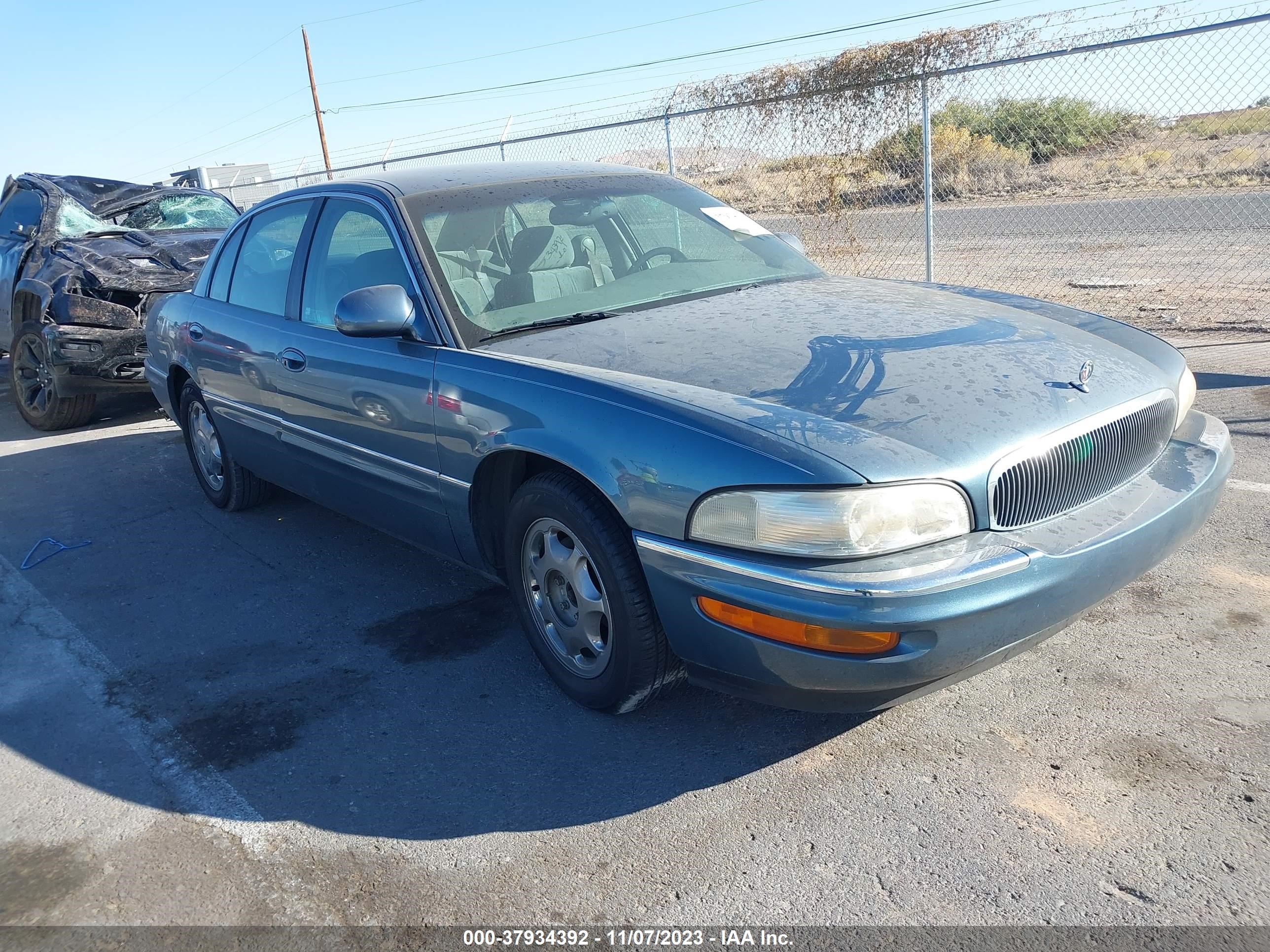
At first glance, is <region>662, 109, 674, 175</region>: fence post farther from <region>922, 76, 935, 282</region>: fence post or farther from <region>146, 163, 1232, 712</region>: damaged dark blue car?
<region>146, 163, 1232, 712</region>: damaged dark blue car

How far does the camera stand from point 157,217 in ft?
29.6

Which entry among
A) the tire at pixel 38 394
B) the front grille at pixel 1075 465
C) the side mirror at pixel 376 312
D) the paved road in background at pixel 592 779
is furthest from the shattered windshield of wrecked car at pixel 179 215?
the front grille at pixel 1075 465

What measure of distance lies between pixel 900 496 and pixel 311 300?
2772 mm

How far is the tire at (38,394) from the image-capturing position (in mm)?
7828

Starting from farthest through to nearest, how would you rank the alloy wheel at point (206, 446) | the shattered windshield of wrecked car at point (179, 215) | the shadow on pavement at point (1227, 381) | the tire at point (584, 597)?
the shattered windshield of wrecked car at point (179, 215) < the shadow on pavement at point (1227, 381) < the alloy wheel at point (206, 446) < the tire at point (584, 597)

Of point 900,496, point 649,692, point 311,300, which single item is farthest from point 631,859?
point 311,300

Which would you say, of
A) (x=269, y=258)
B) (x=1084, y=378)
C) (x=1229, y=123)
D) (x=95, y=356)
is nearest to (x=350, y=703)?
(x=269, y=258)

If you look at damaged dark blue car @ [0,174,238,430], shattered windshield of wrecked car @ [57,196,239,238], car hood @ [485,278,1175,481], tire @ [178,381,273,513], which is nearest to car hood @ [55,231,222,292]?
damaged dark blue car @ [0,174,238,430]

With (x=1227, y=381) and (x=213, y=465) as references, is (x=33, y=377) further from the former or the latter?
(x=1227, y=381)

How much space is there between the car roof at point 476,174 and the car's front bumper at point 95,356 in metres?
3.82

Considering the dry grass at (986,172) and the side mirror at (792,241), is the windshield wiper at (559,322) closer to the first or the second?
the side mirror at (792,241)

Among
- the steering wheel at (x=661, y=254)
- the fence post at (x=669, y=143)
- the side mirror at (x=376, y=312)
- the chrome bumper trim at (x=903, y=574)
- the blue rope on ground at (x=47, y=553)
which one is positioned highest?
the fence post at (x=669, y=143)

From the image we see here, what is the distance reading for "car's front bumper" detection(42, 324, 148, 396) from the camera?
24.1 ft

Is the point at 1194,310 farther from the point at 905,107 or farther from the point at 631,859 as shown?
the point at 631,859
